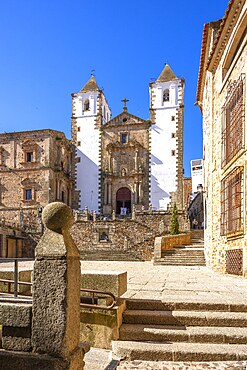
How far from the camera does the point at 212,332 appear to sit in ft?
15.1

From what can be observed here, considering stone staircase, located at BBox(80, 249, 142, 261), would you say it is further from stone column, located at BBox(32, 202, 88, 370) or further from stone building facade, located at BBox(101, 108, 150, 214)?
stone column, located at BBox(32, 202, 88, 370)

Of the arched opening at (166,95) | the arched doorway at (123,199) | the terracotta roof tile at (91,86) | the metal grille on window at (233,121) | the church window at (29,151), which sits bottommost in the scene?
the arched doorway at (123,199)

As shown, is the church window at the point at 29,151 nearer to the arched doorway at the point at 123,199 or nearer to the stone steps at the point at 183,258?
the arched doorway at the point at 123,199

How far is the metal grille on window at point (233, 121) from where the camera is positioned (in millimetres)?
9797

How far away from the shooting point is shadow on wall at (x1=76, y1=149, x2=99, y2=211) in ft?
124

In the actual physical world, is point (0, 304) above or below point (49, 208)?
below

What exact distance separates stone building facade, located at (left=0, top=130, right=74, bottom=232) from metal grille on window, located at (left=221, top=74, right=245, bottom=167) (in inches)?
1034

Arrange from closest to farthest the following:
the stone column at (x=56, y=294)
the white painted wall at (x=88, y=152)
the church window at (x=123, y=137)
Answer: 1. the stone column at (x=56, y=294)
2. the white painted wall at (x=88, y=152)
3. the church window at (x=123, y=137)

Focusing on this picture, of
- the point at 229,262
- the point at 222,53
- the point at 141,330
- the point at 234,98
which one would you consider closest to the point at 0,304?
the point at 141,330

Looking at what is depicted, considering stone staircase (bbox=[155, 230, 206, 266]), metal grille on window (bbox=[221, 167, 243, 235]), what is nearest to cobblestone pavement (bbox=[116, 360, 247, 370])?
metal grille on window (bbox=[221, 167, 243, 235])

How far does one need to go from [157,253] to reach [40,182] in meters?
21.7

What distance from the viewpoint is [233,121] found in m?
10.8

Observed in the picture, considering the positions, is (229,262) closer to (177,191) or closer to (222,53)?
(222,53)

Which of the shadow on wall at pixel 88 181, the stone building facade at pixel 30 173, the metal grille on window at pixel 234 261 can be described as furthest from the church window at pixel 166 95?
the metal grille on window at pixel 234 261
